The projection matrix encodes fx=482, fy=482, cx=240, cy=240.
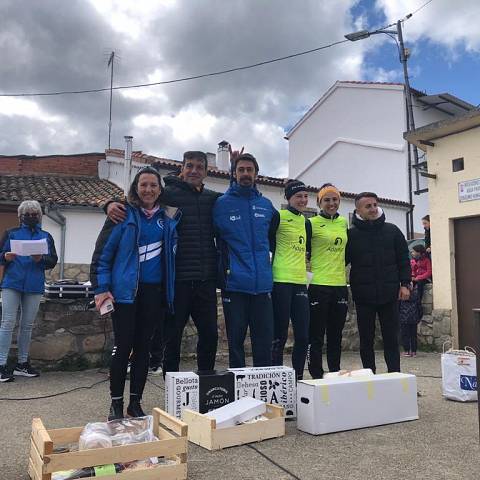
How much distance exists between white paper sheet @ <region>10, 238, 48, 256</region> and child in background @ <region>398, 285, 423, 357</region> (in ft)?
17.4

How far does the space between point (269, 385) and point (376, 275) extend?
1.52 m

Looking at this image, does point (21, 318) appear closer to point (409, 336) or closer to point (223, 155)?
point (409, 336)

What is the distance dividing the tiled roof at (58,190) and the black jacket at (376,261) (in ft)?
34.8

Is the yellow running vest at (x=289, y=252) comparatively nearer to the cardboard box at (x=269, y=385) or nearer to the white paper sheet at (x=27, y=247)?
the cardboard box at (x=269, y=385)

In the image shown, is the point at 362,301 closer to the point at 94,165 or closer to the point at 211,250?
the point at 211,250

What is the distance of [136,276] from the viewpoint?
3.46m

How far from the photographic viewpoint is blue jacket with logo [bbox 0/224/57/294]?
16.4 ft

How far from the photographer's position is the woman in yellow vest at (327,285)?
4.48 metres

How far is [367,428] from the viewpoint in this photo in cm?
356

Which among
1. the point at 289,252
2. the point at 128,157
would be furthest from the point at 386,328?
the point at 128,157

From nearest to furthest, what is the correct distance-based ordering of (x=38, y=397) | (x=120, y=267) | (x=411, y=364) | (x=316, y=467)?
(x=316, y=467) → (x=120, y=267) → (x=38, y=397) → (x=411, y=364)

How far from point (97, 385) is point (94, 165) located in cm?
1715

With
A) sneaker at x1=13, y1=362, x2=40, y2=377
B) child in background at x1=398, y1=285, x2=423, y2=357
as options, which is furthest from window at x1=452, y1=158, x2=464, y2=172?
sneaker at x1=13, y1=362, x2=40, y2=377

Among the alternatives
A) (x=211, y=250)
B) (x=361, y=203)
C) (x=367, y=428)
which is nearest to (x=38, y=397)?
(x=211, y=250)
